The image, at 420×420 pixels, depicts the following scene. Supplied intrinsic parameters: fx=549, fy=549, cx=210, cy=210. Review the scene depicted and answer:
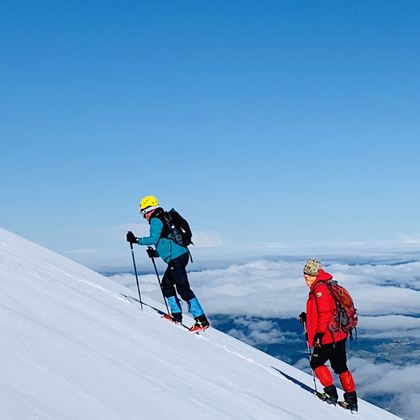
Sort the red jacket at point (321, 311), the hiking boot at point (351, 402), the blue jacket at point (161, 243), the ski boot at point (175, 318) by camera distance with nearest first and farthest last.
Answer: the red jacket at point (321, 311)
the hiking boot at point (351, 402)
the blue jacket at point (161, 243)
the ski boot at point (175, 318)

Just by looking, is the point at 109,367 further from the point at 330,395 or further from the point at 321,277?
the point at 330,395

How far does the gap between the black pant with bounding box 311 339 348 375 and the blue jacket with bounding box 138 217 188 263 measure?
3.27 metres

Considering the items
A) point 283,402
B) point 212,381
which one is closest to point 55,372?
point 212,381

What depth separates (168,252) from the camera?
1037 centimetres

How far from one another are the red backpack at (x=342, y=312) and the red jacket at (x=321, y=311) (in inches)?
2.5

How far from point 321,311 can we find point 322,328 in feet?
0.82

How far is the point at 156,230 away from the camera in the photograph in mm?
10242

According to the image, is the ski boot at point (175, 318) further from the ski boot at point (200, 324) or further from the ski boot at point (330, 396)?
the ski boot at point (330, 396)

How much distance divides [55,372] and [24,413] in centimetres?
100

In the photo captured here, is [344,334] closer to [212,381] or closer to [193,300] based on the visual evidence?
[212,381]

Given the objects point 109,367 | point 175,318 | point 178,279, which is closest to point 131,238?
point 178,279

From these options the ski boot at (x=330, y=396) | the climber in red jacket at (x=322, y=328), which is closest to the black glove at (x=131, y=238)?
the climber in red jacket at (x=322, y=328)

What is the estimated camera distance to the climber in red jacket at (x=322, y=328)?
8133 millimetres

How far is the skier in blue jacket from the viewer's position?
33.8ft
